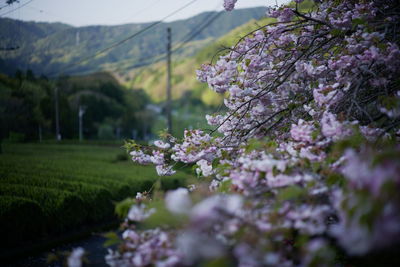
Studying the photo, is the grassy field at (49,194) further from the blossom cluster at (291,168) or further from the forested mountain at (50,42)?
the blossom cluster at (291,168)

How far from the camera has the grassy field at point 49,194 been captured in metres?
5.81

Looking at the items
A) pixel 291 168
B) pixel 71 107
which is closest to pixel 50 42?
pixel 291 168

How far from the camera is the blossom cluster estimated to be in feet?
3.92

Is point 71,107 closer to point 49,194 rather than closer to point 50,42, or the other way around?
point 50,42

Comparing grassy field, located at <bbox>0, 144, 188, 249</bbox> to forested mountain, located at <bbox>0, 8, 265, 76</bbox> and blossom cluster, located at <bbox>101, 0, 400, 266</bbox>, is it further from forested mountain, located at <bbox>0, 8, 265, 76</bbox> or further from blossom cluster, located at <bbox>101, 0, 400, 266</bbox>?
blossom cluster, located at <bbox>101, 0, 400, 266</bbox>

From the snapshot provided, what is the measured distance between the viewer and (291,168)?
178cm

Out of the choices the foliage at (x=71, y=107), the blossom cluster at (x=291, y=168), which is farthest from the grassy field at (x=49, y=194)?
the blossom cluster at (x=291, y=168)

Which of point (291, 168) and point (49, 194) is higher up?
point (291, 168)

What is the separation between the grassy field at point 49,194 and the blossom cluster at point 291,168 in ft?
13.0

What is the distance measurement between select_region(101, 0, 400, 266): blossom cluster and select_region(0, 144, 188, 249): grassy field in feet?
13.0

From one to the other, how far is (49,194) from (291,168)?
247 inches

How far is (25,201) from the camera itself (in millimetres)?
5844

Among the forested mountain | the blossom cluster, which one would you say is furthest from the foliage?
the blossom cluster

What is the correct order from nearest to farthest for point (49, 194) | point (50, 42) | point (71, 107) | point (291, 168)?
1. point (291, 168)
2. point (49, 194)
3. point (50, 42)
4. point (71, 107)
